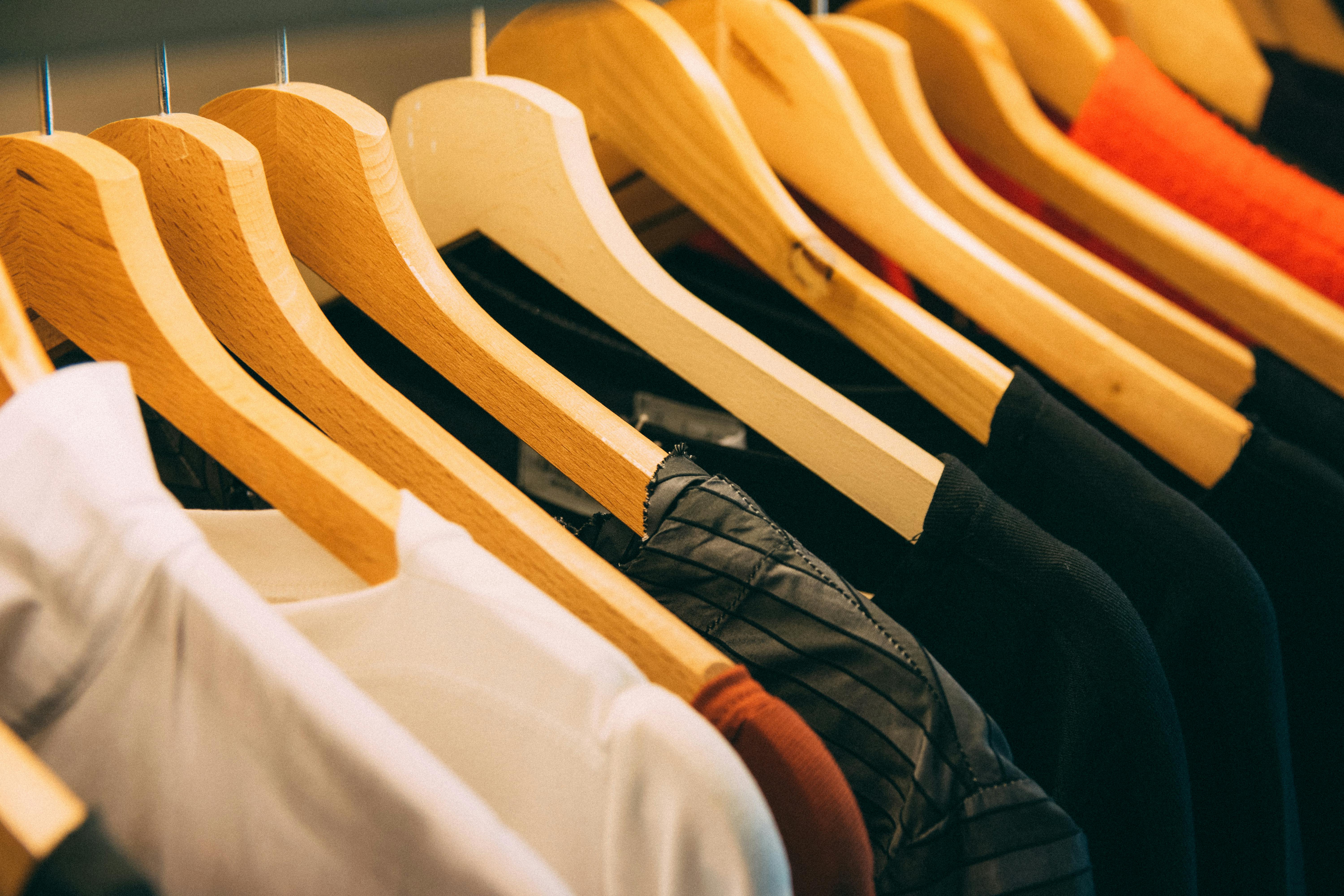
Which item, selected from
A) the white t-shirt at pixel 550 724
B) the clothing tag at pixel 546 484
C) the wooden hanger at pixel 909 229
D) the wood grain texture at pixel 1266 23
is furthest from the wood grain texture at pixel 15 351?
the wood grain texture at pixel 1266 23

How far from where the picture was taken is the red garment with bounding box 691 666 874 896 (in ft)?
0.99

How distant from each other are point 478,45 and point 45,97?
0.76ft

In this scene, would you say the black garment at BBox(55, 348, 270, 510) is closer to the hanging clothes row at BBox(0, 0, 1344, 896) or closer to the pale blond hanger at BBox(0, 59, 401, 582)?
the hanging clothes row at BBox(0, 0, 1344, 896)

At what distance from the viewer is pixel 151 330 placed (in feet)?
1.22

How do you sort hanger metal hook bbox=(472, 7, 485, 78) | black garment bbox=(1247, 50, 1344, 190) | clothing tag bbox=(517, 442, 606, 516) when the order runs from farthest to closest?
black garment bbox=(1247, 50, 1344, 190) → clothing tag bbox=(517, 442, 606, 516) → hanger metal hook bbox=(472, 7, 485, 78)

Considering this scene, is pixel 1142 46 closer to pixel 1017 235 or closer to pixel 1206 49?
pixel 1206 49

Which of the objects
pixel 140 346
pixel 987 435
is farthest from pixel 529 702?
pixel 987 435

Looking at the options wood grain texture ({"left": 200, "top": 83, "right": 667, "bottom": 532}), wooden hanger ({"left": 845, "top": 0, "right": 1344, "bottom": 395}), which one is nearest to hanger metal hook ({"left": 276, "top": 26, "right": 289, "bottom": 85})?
wood grain texture ({"left": 200, "top": 83, "right": 667, "bottom": 532})

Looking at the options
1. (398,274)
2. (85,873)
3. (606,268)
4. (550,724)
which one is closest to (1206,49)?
(606,268)

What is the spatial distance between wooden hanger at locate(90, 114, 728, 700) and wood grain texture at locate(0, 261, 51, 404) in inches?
4.6

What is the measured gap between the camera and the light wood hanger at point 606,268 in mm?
493

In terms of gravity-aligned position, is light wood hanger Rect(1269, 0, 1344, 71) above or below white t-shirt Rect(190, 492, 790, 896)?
above

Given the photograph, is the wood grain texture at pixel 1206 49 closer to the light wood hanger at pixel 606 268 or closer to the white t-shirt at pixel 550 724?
the light wood hanger at pixel 606 268

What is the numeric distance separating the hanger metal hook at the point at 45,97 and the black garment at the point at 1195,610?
0.47 meters
